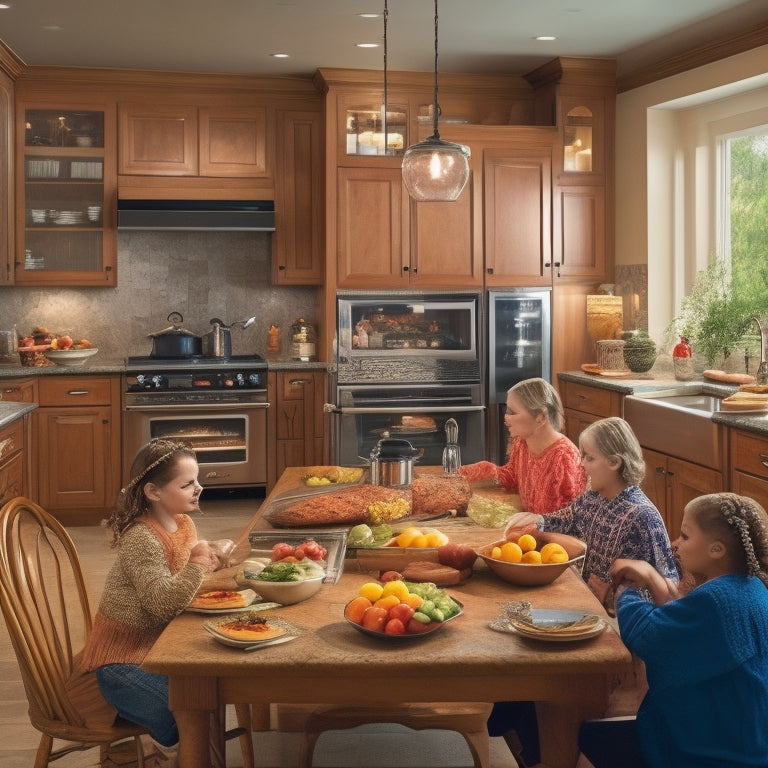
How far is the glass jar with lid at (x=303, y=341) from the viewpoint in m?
6.36

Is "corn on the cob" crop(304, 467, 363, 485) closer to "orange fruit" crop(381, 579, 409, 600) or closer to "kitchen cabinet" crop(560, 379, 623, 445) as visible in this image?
"orange fruit" crop(381, 579, 409, 600)

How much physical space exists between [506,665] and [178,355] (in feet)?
15.5

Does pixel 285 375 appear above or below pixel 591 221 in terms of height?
below

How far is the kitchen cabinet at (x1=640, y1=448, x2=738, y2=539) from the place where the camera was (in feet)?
14.0

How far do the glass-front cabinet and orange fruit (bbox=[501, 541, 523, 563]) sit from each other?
14.5 feet

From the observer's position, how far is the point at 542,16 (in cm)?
490

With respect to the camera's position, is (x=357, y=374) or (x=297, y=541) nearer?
(x=297, y=541)

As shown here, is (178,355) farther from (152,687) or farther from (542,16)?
(152,687)

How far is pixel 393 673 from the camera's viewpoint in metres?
1.86

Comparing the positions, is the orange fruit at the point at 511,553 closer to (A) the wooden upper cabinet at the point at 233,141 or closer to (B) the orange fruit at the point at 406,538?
(B) the orange fruit at the point at 406,538

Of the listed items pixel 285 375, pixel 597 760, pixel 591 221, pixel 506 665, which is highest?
pixel 591 221

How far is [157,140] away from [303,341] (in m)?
1.47

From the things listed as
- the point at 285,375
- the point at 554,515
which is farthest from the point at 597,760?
the point at 285,375

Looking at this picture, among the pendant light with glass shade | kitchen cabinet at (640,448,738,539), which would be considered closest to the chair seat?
the pendant light with glass shade
